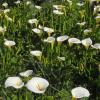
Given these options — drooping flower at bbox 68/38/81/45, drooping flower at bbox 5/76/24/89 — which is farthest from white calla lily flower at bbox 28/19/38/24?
drooping flower at bbox 5/76/24/89

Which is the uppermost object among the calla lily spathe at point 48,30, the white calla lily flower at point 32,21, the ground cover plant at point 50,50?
the white calla lily flower at point 32,21

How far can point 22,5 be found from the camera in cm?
580

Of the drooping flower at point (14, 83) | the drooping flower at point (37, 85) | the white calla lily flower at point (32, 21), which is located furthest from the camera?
the white calla lily flower at point (32, 21)

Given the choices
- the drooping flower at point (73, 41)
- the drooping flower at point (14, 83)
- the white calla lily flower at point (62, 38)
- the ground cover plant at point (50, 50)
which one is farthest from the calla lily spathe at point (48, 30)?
the drooping flower at point (14, 83)

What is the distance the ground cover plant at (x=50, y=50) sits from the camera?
3416mm

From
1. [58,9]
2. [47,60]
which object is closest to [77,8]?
[58,9]

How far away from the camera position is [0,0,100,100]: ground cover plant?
3.42 metres

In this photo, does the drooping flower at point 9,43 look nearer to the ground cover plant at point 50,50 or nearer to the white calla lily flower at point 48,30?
the ground cover plant at point 50,50

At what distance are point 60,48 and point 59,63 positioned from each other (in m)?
0.39

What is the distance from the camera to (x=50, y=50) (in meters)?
4.25

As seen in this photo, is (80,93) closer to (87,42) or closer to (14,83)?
(14,83)

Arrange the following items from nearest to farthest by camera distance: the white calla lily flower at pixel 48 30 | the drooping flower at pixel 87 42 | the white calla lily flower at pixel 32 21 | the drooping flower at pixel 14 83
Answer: the drooping flower at pixel 14 83 < the drooping flower at pixel 87 42 < the white calla lily flower at pixel 48 30 < the white calla lily flower at pixel 32 21

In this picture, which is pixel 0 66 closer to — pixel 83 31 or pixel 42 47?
pixel 42 47

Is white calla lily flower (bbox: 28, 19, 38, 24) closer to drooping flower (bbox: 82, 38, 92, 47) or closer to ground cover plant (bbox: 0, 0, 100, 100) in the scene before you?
ground cover plant (bbox: 0, 0, 100, 100)
